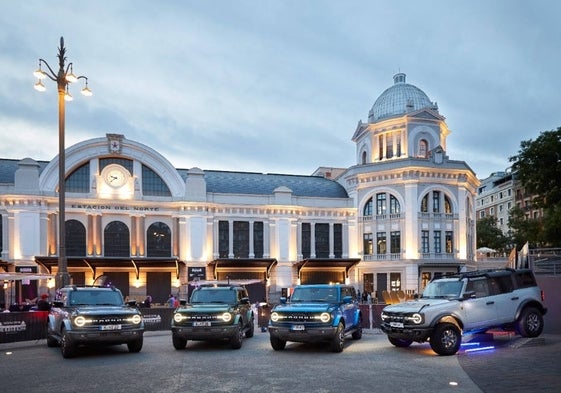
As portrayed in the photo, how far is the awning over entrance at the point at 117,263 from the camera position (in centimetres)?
4034

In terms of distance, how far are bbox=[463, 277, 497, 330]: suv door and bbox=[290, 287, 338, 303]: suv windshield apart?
3728 mm

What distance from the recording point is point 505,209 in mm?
100875

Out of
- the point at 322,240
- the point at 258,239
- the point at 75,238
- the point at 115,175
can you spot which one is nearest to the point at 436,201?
the point at 322,240

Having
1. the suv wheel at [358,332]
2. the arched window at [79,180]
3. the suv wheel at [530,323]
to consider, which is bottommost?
the suv wheel at [358,332]

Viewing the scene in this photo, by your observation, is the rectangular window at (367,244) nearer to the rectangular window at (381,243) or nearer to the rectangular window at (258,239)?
the rectangular window at (381,243)

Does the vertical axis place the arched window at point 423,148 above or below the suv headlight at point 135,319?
above

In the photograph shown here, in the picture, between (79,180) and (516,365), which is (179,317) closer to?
(516,365)

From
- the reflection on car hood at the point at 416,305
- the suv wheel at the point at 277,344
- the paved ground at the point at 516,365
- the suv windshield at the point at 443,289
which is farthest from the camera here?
the suv windshield at the point at 443,289

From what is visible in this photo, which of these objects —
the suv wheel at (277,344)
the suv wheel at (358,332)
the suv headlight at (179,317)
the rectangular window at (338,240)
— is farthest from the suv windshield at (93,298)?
the rectangular window at (338,240)

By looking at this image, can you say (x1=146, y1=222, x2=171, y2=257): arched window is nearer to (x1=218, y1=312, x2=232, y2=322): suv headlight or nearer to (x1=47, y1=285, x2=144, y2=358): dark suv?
(x1=47, y1=285, x2=144, y2=358): dark suv

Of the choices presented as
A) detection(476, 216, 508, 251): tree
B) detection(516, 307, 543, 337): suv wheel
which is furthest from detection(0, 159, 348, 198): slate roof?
detection(476, 216, 508, 251): tree

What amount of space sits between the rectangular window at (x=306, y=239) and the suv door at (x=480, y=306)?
1248 inches

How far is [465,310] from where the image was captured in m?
15.3

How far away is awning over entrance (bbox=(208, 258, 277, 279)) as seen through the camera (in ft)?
145
